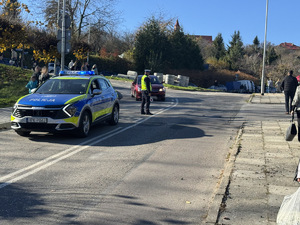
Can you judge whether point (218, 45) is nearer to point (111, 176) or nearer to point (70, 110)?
point (70, 110)

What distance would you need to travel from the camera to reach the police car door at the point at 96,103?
1030 cm

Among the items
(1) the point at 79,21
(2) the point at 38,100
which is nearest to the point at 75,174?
(2) the point at 38,100

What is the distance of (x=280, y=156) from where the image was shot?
785 cm

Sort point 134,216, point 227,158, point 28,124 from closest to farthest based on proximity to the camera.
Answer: point 134,216, point 227,158, point 28,124

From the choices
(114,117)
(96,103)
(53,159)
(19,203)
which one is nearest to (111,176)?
(53,159)

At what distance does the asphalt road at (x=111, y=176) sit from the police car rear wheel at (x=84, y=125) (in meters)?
0.23

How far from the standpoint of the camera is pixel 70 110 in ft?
30.1

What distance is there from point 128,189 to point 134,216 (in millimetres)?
1073

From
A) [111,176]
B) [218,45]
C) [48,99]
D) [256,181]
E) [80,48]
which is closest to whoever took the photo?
[256,181]

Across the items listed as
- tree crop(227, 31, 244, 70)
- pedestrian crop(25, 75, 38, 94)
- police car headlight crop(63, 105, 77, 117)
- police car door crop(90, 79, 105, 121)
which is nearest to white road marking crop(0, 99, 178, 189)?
police car door crop(90, 79, 105, 121)

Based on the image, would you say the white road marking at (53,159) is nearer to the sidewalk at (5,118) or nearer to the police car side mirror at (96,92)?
the police car side mirror at (96,92)

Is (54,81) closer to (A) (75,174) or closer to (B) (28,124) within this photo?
(B) (28,124)

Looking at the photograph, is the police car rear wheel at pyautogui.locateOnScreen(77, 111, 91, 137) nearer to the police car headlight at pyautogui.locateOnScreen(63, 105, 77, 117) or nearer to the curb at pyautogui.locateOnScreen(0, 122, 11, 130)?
the police car headlight at pyautogui.locateOnScreen(63, 105, 77, 117)

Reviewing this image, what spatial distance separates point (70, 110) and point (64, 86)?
5.12ft
